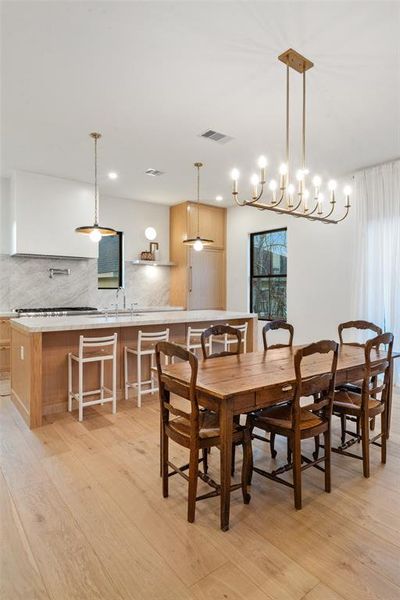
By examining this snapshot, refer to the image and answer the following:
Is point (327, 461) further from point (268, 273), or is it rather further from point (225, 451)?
point (268, 273)

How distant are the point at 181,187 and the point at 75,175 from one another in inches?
64.9

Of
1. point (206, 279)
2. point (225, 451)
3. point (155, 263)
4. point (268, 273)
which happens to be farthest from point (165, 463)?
point (206, 279)

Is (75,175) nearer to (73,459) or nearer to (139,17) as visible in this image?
(139,17)

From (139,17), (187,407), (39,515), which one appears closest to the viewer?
(39,515)

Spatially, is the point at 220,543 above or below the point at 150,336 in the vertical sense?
below

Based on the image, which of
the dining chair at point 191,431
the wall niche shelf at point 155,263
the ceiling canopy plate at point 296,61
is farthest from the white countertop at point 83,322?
the ceiling canopy plate at point 296,61

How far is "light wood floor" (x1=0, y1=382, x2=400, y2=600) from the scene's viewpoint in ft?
5.18

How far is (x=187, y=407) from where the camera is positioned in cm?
398

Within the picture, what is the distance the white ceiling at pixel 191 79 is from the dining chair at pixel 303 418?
207 centimetres

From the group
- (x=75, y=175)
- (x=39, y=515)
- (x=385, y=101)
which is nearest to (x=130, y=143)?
(x=75, y=175)

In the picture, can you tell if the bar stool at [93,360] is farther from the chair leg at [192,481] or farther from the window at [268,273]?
the window at [268,273]

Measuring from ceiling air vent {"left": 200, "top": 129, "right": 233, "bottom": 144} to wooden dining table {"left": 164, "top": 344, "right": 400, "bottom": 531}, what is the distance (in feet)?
8.01

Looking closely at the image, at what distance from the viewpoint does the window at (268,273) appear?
6.46 metres

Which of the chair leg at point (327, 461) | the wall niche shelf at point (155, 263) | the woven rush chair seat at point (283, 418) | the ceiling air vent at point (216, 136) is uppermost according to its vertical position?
the ceiling air vent at point (216, 136)
